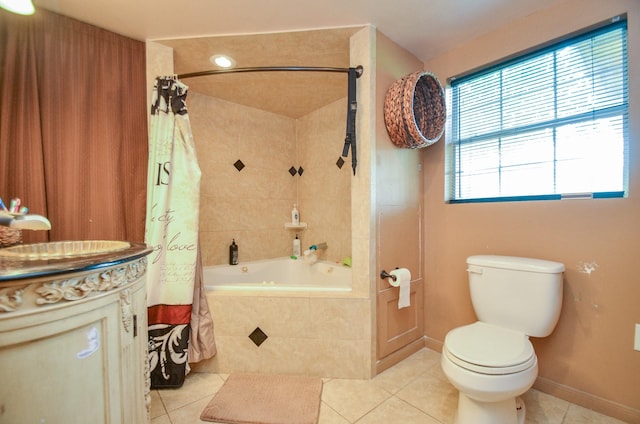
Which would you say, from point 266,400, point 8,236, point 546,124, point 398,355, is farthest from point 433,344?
point 8,236

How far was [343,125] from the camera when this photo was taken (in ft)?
8.01

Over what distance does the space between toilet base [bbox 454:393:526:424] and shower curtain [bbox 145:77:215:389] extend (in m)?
1.42

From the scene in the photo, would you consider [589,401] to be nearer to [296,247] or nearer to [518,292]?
[518,292]

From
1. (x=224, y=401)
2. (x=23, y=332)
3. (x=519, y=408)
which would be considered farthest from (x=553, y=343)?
(x=23, y=332)

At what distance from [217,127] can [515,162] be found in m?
2.39

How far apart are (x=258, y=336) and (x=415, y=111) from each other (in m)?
1.81

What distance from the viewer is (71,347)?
71 cm

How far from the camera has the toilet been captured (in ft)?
3.50

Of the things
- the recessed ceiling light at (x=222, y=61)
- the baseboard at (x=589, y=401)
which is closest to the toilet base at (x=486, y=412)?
the baseboard at (x=589, y=401)

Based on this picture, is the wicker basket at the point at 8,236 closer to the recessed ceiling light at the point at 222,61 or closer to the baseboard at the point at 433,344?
the recessed ceiling light at the point at 222,61

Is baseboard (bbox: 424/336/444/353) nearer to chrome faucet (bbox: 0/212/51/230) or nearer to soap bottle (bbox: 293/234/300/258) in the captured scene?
soap bottle (bbox: 293/234/300/258)

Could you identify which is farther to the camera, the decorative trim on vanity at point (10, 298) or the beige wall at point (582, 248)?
the beige wall at point (582, 248)

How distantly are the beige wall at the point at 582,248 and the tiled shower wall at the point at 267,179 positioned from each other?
114 cm

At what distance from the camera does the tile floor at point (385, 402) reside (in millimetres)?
1316
